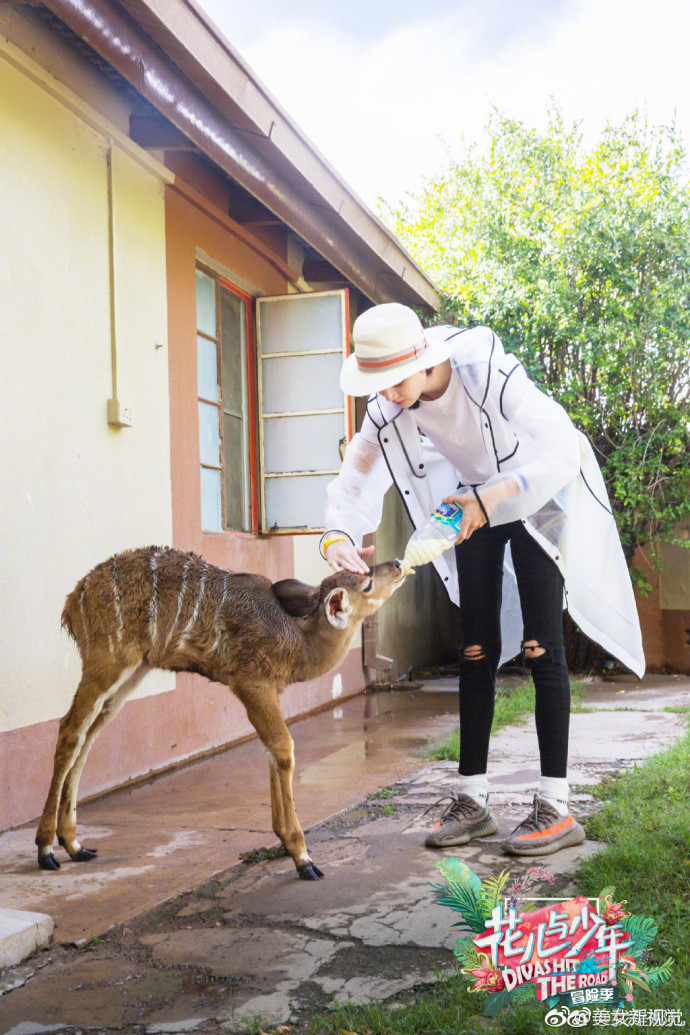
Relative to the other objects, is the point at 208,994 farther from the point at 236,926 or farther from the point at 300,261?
the point at 300,261

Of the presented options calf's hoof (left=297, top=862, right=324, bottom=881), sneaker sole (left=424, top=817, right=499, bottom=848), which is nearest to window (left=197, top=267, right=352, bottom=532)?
sneaker sole (left=424, top=817, right=499, bottom=848)

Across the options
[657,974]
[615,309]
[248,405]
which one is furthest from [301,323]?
[657,974]

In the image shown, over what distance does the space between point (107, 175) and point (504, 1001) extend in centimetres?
446

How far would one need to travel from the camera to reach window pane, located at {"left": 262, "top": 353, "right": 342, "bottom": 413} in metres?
6.83

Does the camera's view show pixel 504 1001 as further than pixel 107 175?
No

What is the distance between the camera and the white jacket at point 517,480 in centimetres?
327

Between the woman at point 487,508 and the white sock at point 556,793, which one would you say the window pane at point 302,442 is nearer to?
the woman at point 487,508

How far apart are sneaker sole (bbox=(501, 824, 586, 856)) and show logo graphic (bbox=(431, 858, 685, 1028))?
3.90 ft

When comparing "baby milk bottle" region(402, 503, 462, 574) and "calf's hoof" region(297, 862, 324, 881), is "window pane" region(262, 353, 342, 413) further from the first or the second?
"calf's hoof" region(297, 862, 324, 881)

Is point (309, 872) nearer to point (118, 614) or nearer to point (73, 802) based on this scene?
point (73, 802)

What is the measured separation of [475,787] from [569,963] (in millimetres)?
1668

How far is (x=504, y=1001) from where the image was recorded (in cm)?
197

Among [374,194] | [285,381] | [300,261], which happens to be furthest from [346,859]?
[374,194]

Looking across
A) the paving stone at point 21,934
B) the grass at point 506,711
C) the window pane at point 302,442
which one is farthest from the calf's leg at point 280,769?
the window pane at point 302,442
